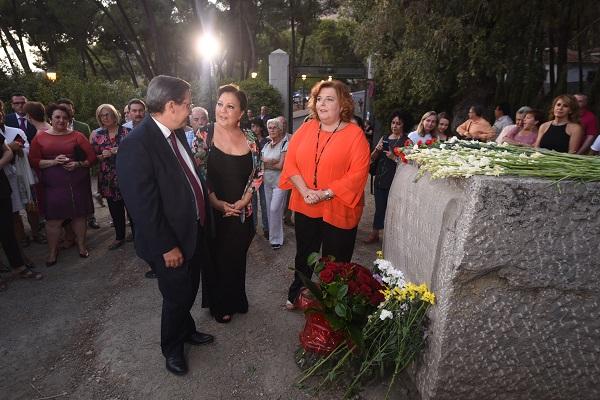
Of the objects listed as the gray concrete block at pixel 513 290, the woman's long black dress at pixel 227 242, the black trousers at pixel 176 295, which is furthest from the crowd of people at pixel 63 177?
the gray concrete block at pixel 513 290

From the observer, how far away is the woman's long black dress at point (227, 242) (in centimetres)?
313

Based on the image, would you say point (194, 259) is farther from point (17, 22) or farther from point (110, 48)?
point (110, 48)

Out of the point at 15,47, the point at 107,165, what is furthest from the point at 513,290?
the point at 15,47

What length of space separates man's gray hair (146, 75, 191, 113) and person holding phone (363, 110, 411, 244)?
322 centimetres

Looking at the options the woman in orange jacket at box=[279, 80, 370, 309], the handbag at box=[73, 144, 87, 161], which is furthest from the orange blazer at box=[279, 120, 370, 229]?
the handbag at box=[73, 144, 87, 161]

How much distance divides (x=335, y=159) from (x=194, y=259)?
1.35 metres

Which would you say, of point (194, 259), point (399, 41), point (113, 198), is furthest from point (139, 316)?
point (399, 41)

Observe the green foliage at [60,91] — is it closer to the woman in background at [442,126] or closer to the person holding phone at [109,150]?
the person holding phone at [109,150]

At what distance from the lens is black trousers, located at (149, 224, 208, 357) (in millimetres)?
2580

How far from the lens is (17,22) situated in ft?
73.3

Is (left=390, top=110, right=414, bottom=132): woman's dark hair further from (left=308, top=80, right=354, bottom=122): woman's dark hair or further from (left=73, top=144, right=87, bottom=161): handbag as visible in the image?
(left=73, top=144, right=87, bottom=161): handbag

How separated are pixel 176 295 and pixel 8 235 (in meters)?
2.88

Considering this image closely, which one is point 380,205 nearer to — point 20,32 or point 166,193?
point 166,193

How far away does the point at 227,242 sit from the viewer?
10.8ft
